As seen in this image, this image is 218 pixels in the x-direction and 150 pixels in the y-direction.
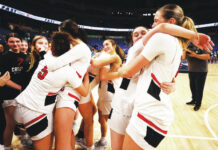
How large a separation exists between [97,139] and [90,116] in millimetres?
754

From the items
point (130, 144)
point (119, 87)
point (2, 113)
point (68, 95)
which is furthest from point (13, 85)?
point (130, 144)

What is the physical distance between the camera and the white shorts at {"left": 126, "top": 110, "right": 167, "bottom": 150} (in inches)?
33.8

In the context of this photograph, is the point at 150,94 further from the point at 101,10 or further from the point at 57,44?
the point at 101,10

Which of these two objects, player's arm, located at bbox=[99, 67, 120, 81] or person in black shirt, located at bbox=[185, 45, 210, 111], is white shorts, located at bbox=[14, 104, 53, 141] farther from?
person in black shirt, located at bbox=[185, 45, 210, 111]

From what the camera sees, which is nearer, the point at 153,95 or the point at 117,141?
the point at 153,95

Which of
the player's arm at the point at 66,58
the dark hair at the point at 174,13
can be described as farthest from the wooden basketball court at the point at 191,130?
the dark hair at the point at 174,13

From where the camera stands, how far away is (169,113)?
0.90 metres

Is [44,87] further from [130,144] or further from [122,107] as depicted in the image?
[130,144]

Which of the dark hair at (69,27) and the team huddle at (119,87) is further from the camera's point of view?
the dark hair at (69,27)

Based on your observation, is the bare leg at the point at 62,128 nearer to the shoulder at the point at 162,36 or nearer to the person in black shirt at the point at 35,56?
the person in black shirt at the point at 35,56

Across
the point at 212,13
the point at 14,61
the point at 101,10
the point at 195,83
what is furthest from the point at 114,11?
the point at 14,61

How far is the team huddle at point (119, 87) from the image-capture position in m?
0.86

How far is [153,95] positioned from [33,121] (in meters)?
1.10

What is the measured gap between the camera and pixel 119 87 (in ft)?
3.84
